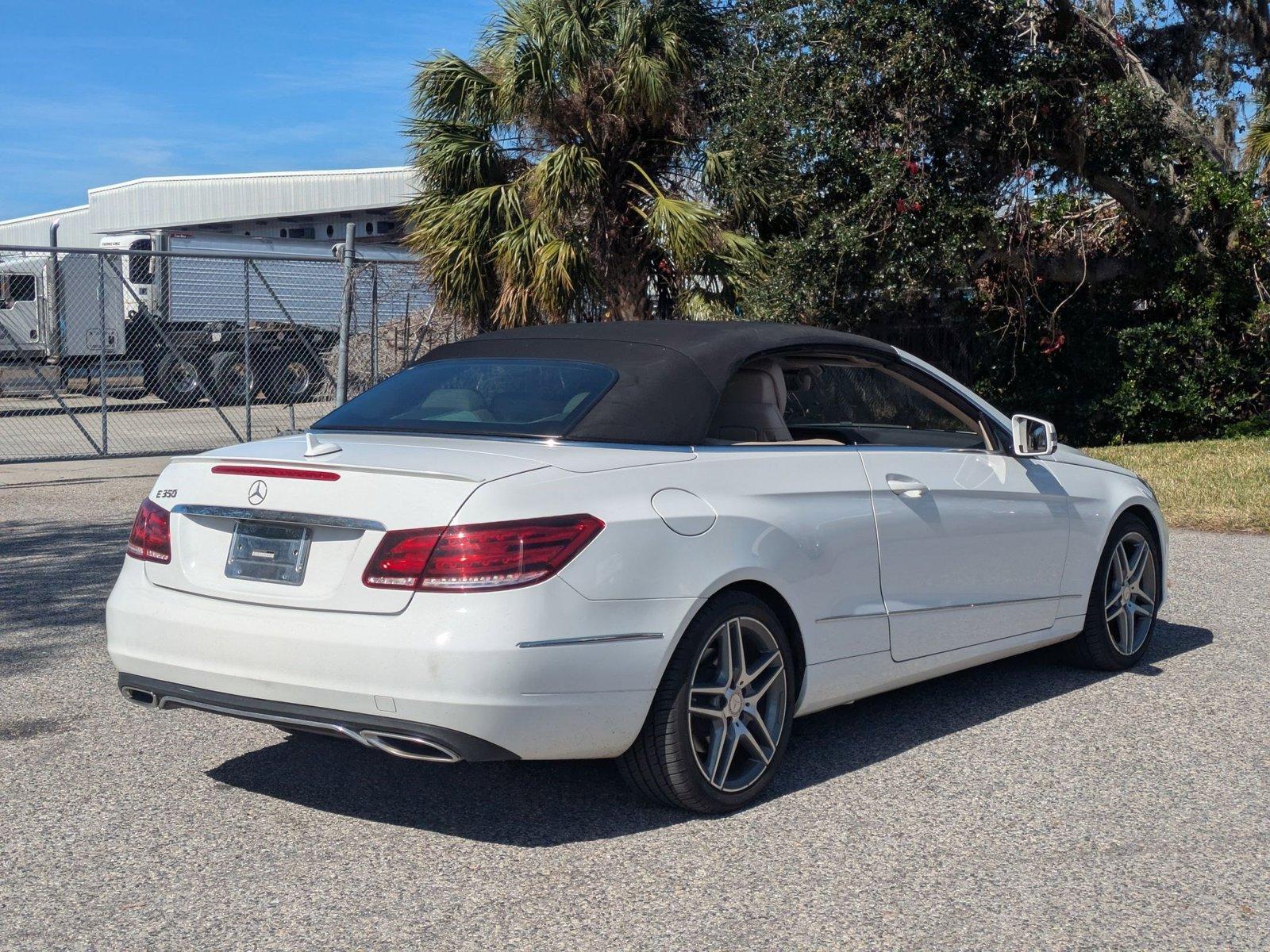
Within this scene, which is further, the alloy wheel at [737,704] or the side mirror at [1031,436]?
the side mirror at [1031,436]

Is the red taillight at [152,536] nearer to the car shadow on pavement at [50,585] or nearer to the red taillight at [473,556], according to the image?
the red taillight at [473,556]

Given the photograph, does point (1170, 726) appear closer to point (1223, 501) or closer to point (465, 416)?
point (465, 416)

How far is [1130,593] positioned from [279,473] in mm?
4007

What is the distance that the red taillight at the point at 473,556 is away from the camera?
3793mm

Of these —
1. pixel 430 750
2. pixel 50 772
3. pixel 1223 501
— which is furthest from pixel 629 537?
pixel 1223 501

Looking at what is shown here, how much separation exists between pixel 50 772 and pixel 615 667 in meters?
2.13

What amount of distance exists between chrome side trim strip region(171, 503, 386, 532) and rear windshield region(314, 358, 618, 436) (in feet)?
2.27

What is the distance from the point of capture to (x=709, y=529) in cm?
421

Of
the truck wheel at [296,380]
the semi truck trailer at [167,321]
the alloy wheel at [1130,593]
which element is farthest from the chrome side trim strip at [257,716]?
the semi truck trailer at [167,321]

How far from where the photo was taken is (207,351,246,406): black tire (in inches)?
968

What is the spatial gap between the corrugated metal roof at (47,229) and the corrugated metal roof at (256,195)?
172 cm

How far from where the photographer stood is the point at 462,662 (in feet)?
12.3

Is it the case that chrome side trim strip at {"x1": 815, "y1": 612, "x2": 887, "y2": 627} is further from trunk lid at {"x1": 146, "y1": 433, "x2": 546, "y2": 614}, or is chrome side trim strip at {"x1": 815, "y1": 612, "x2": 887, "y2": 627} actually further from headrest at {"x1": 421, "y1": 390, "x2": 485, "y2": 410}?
headrest at {"x1": 421, "y1": 390, "x2": 485, "y2": 410}

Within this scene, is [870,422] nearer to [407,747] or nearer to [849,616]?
[849,616]
